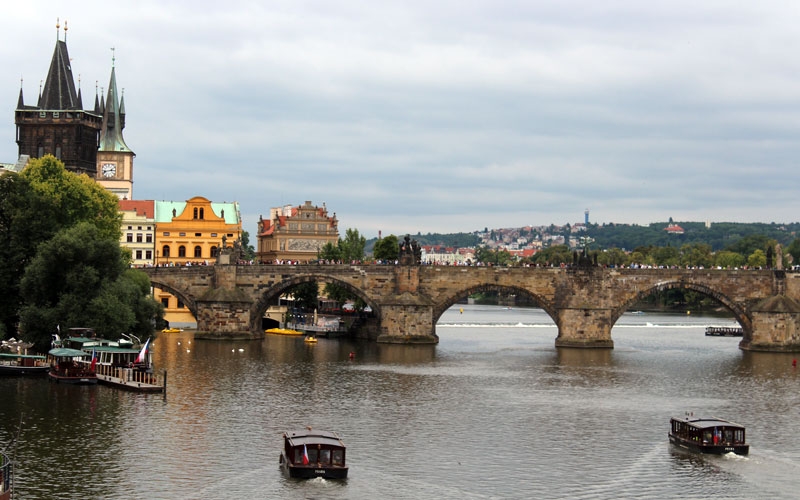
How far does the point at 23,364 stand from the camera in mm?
63375

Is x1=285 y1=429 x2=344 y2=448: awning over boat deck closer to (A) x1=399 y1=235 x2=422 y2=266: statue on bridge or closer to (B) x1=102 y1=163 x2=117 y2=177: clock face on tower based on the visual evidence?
(A) x1=399 y1=235 x2=422 y2=266: statue on bridge

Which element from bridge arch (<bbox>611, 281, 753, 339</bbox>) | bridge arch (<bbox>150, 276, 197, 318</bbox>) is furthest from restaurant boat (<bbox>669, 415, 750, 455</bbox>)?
bridge arch (<bbox>150, 276, 197, 318</bbox>)

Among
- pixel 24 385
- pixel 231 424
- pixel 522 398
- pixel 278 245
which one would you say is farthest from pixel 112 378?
pixel 278 245

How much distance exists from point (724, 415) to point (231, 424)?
971 inches

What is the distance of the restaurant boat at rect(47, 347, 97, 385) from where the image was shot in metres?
60.5

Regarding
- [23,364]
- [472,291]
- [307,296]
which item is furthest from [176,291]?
[23,364]

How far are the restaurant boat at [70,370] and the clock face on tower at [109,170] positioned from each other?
7359cm

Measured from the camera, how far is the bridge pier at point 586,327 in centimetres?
9281

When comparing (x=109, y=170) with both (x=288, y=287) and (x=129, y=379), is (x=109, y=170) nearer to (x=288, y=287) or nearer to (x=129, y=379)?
(x=288, y=287)

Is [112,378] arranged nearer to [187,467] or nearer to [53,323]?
[53,323]

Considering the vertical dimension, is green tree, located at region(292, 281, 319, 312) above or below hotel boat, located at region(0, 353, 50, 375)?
above

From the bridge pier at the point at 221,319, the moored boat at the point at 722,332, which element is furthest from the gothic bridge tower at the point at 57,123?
the moored boat at the point at 722,332

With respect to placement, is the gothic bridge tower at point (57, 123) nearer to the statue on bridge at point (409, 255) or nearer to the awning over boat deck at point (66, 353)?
the statue on bridge at point (409, 255)

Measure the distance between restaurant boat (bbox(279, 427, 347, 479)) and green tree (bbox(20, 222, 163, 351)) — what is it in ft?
91.9
